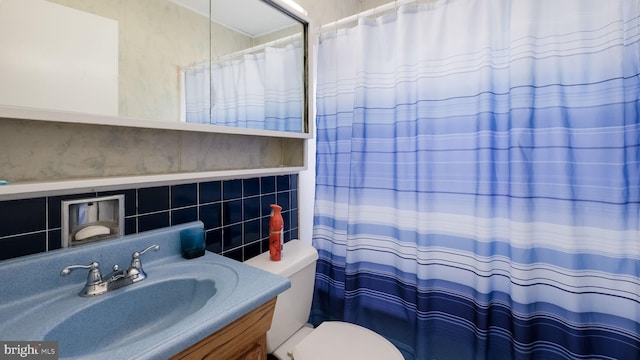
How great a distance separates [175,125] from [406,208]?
1027mm

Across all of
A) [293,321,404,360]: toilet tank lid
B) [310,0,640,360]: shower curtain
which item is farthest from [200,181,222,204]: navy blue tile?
[293,321,404,360]: toilet tank lid

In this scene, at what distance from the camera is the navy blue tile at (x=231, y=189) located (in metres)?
1.21

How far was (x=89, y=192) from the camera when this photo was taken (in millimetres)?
842

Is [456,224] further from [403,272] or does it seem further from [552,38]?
[552,38]

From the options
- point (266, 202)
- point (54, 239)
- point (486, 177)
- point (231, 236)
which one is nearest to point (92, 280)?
point (54, 239)

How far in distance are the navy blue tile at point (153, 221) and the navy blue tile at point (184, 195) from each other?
0.15ft

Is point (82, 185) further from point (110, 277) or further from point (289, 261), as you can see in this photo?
point (289, 261)

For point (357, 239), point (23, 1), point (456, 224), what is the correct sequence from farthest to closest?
point (357, 239) → point (456, 224) → point (23, 1)

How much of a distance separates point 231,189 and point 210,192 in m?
0.10

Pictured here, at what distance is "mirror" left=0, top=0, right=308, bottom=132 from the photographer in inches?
27.5

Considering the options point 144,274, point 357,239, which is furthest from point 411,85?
point 144,274

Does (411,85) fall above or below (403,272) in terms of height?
above

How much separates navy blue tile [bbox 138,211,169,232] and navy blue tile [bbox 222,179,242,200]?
248 millimetres

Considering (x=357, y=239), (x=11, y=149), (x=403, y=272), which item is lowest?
(x=403, y=272)
